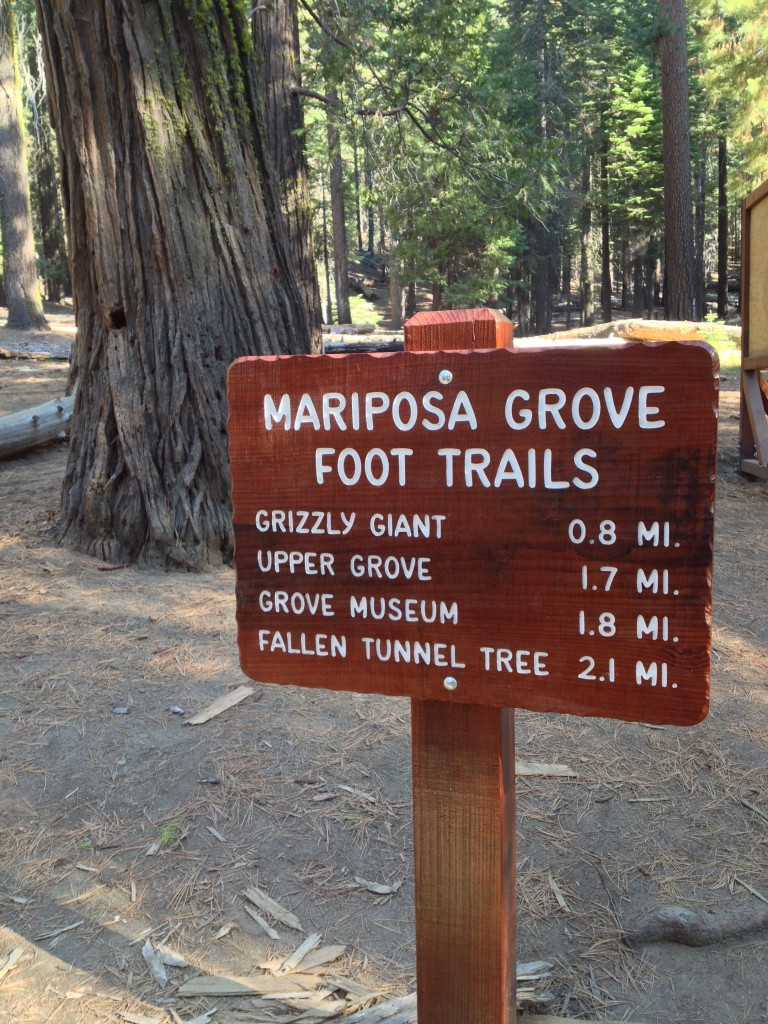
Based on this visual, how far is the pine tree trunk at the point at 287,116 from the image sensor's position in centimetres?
649

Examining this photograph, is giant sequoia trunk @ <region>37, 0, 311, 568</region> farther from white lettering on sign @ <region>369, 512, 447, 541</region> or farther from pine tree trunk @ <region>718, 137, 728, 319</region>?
pine tree trunk @ <region>718, 137, 728, 319</region>

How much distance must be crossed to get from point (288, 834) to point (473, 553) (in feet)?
5.59

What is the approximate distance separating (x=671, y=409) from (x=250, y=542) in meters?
0.84

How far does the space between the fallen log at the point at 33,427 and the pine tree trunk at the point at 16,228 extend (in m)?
12.2

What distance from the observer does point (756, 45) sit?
60.0ft

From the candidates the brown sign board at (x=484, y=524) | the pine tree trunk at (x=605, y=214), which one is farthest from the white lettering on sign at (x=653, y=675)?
the pine tree trunk at (x=605, y=214)

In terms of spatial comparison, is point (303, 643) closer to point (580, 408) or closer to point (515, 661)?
point (515, 661)

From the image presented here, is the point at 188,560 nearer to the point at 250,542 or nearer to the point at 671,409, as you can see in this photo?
the point at 250,542

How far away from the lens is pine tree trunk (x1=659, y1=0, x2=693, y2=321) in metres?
17.0

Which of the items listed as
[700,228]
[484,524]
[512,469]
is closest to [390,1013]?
[484,524]

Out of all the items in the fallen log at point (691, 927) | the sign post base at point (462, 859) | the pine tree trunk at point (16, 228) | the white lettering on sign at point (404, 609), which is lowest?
the fallen log at point (691, 927)

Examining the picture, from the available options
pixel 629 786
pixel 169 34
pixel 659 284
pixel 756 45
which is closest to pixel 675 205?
pixel 756 45

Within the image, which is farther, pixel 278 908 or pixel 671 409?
pixel 278 908

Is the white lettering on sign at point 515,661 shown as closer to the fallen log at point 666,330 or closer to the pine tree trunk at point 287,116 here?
the pine tree trunk at point 287,116
